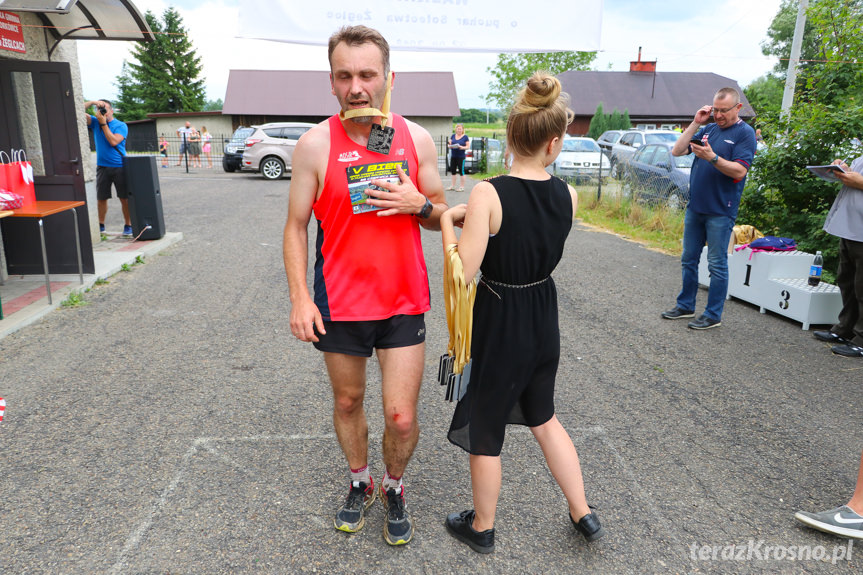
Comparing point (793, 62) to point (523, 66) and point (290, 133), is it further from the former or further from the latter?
point (523, 66)

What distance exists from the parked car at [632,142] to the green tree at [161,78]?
61.4 meters

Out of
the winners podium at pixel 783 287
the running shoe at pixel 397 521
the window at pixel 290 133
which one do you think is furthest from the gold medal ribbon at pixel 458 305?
the window at pixel 290 133

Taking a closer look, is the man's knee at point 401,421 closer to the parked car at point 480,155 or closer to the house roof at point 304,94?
the parked car at point 480,155

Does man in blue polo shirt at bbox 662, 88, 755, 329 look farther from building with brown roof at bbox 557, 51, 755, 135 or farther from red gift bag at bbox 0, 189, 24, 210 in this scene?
building with brown roof at bbox 557, 51, 755, 135

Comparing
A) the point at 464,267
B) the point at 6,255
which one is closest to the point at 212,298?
the point at 6,255

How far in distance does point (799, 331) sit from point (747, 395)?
1938 mm

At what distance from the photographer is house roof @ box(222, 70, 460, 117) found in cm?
3772

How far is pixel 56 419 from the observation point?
362 cm

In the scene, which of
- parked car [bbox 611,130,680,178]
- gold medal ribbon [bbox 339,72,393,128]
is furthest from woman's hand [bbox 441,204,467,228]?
parked car [bbox 611,130,680,178]

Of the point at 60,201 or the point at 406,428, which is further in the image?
the point at 60,201

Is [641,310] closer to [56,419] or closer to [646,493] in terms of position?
[646,493]

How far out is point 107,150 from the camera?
8.77 m

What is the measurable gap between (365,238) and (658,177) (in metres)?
11.2

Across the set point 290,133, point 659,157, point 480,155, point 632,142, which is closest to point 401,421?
point 659,157
